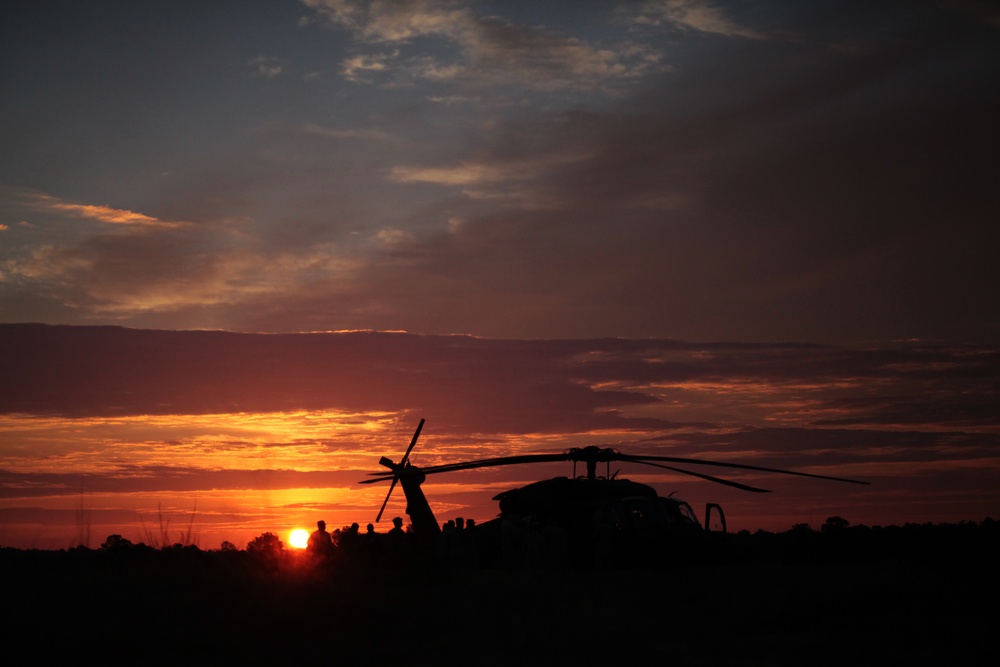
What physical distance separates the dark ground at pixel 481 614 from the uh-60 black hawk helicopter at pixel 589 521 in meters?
1.89

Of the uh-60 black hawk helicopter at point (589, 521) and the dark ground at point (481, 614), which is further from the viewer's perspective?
the uh-60 black hawk helicopter at point (589, 521)

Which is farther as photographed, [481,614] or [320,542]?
[320,542]

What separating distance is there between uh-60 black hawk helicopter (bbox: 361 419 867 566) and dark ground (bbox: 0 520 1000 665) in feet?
6.20

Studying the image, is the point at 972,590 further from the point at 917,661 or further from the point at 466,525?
the point at 466,525

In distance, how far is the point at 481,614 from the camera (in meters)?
15.4

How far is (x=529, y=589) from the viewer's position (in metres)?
17.4

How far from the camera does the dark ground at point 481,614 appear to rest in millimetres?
12789

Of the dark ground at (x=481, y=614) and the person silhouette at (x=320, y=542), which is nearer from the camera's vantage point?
the dark ground at (x=481, y=614)

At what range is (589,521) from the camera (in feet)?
80.1

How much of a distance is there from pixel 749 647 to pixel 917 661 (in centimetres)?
221

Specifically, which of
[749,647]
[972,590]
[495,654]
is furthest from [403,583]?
[972,590]

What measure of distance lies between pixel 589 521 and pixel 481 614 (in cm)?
936

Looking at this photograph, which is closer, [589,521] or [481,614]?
[481,614]

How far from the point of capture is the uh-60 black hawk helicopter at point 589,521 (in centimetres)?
2253
